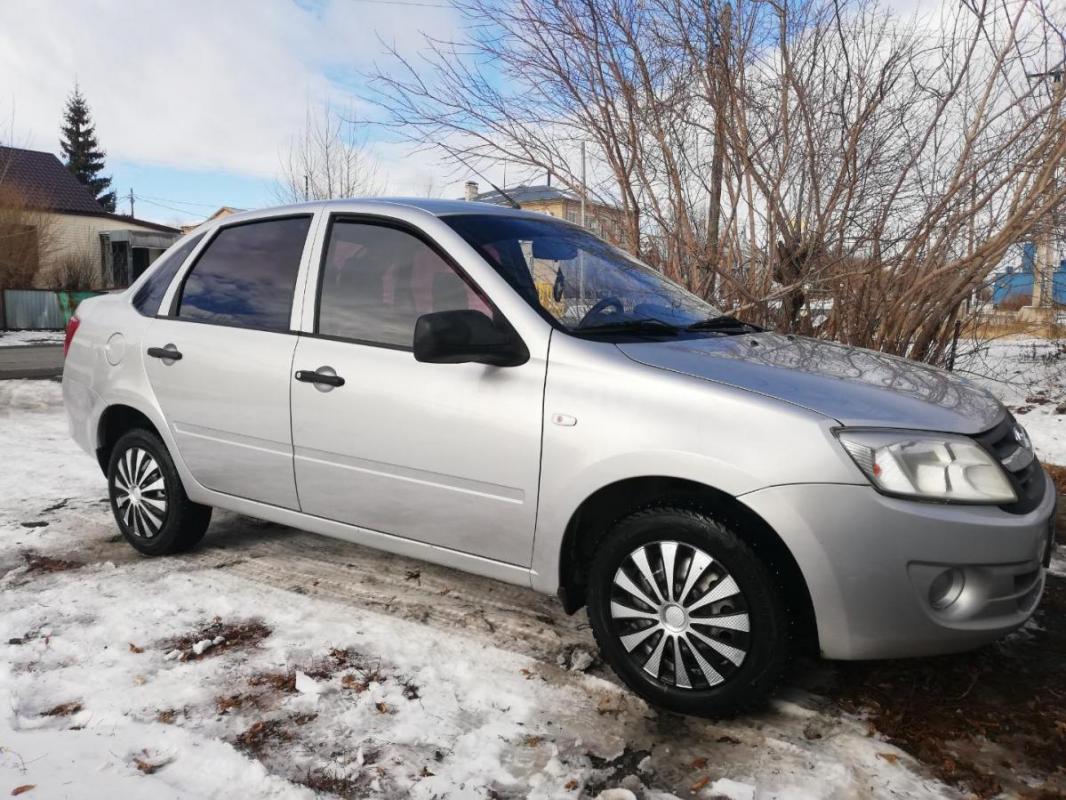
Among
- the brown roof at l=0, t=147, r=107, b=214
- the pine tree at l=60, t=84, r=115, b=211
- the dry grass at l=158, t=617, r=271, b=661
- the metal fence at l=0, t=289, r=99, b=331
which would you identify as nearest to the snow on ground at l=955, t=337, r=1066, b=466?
the dry grass at l=158, t=617, r=271, b=661

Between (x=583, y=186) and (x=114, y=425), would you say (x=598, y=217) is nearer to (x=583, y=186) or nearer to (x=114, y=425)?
(x=583, y=186)

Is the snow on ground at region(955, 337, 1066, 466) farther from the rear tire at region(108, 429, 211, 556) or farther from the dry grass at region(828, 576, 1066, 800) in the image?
the rear tire at region(108, 429, 211, 556)

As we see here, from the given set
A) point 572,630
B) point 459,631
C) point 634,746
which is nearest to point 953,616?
point 634,746

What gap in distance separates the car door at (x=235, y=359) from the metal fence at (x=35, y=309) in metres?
22.7

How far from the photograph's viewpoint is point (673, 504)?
2.56 metres

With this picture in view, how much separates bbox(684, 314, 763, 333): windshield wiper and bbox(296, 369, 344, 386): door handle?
56.7 inches

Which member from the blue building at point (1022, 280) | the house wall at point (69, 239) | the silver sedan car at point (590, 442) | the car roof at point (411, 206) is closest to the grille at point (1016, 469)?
the silver sedan car at point (590, 442)

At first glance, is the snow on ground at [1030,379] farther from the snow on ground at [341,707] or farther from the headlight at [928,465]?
the snow on ground at [341,707]

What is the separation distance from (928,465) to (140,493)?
3.66 m

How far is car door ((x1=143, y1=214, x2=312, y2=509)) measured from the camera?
3457mm

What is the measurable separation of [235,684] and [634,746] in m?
1.41

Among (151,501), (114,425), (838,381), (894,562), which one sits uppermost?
(838,381)

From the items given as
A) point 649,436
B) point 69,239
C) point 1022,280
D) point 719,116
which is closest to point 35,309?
point 69,239

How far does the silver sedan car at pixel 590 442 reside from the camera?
2342mm
